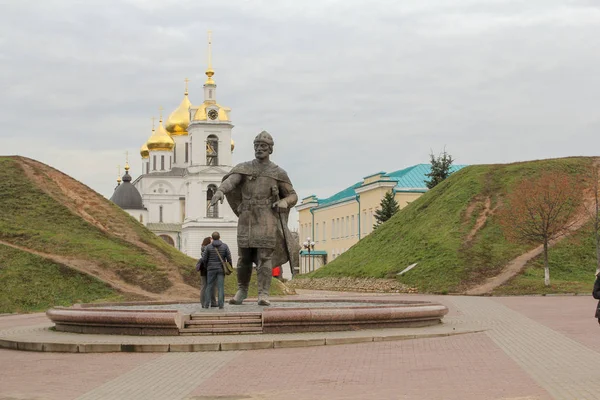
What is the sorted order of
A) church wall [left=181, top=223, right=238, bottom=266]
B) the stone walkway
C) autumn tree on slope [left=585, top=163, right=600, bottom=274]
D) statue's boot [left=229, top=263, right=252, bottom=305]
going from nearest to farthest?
the stone walkway → statue's boot [left=229, top=263, right=252, bottom=305] → autumn tree on slope [left=585, top=163, right=600, bottom=274] → church wall [left=181, top=223, right=238, bottom=266]

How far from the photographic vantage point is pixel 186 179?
338ft

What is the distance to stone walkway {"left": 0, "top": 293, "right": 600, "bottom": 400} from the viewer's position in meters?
10.6

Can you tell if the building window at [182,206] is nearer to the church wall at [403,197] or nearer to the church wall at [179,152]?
the church wall at [179,152]

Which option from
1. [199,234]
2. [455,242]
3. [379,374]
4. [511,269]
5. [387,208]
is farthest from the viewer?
[199,234]

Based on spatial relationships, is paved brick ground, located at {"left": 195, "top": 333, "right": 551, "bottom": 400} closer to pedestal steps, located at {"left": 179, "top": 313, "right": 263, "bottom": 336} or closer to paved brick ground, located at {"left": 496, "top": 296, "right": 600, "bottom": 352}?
pedestal steps, located at {"left": 179, "top": 313, "right": 263, "bottom": 336}

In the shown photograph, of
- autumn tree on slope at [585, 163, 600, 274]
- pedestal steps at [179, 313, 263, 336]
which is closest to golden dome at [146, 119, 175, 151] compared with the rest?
autumn tree on slope at [585, 163, 600, 274]

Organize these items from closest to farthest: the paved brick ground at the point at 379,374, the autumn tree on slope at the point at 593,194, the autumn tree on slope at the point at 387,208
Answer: the paved brick ground at the point at 379,374 < the autumn tree on slope at the point at 593,194 < the autumn tree on slope at the point at 387,208

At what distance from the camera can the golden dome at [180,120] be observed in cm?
11906

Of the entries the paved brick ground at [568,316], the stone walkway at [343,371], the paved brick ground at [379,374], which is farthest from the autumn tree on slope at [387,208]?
the paved brick ground at [379,374]

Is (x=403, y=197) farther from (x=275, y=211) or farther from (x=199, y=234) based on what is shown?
(x=275, y=211)

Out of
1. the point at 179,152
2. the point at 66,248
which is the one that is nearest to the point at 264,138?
the point at 66,248

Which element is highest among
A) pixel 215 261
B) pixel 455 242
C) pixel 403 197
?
pixel 403 197

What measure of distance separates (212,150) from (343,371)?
92314 mm

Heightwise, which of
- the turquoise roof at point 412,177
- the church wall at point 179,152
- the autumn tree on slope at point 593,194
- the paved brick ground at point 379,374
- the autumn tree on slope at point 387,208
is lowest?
the paved brick ground at point 379,374
